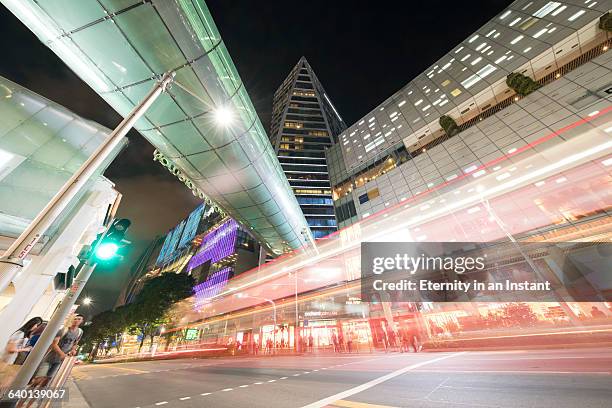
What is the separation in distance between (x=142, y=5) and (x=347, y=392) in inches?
370

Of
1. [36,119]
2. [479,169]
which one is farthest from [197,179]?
[479,169]

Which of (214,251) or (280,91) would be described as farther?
(280,91)

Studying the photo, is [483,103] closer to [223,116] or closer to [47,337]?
[223,116]

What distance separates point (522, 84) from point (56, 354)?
1617 inches

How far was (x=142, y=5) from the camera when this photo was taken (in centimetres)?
476

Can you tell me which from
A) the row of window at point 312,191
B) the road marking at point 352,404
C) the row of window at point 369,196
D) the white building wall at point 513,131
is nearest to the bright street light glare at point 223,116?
the road marking at point 352,404

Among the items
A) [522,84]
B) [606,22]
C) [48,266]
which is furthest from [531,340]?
[606,22]

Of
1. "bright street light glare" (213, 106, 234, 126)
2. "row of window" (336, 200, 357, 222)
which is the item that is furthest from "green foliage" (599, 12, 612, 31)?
"bright street light glare" (213, 106, 234, 126)

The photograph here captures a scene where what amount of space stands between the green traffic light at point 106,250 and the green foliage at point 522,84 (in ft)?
126

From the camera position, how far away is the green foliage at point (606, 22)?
71.7 ft

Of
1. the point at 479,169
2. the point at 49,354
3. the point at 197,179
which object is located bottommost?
the point at 49,354

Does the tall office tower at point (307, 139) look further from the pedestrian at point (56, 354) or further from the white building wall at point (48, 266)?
the pedestrian at point (56, 354)

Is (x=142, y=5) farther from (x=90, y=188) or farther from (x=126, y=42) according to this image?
(x=90, y=188)

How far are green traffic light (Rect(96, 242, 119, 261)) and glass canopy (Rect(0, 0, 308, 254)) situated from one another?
14.0 feet
